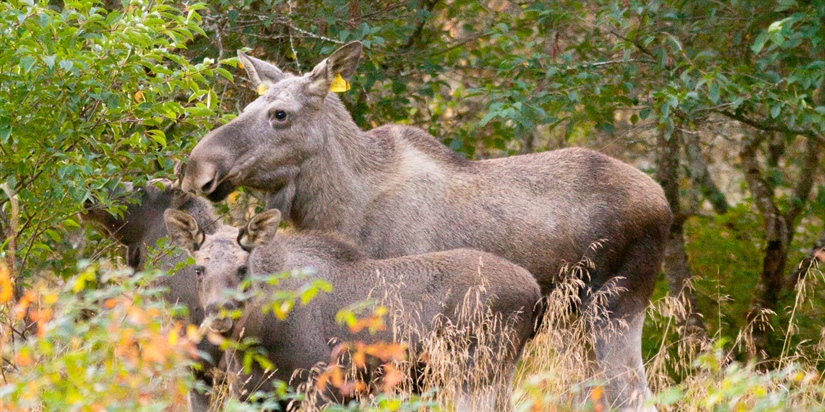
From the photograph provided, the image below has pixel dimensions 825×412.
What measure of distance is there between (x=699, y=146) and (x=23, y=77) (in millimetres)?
8268

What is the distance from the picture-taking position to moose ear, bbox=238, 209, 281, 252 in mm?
7430

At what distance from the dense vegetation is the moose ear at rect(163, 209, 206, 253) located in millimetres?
469

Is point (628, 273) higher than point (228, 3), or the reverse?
point (228, 3)

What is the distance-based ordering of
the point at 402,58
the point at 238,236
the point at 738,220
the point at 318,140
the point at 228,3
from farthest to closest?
the point at 738,220 < the point at 402,58 < the point at 228,3 < the point at 318,140 < the point at 238,236

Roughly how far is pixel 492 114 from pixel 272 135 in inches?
79.4

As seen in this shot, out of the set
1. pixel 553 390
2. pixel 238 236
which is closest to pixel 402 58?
pixel 238 236

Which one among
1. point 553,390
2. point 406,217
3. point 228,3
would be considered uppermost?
point 228,3

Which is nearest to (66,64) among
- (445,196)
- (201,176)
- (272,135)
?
(201,176)

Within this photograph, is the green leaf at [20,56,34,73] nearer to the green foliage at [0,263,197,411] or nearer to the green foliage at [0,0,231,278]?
the green foliage at [0,0,231,278]

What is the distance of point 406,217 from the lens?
324 inches

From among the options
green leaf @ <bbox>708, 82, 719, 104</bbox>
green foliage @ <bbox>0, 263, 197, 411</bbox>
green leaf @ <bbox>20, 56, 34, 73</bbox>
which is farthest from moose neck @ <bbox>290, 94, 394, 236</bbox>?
green foliage @ <bbox>0, 263, 197, 411</bbox>

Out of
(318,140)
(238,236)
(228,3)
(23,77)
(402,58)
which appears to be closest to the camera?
(23,77)

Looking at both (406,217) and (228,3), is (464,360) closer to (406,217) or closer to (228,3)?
(406,217)

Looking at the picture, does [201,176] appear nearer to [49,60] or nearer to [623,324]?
[49,60]
